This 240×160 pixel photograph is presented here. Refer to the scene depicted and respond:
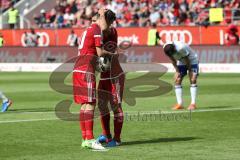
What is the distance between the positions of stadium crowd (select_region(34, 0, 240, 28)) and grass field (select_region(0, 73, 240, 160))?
18971 millimetres

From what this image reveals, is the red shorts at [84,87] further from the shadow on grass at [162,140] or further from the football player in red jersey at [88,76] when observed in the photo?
the shadow on grass at [162,140]

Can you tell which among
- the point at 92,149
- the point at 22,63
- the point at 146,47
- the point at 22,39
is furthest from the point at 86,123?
the point at 22,39

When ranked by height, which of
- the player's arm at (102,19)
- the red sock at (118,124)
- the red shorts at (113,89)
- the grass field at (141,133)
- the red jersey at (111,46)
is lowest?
the grass field at (141,133)

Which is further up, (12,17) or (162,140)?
(12,17)

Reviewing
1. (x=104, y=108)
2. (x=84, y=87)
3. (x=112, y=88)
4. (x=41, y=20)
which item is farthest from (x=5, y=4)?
(x=84, y=87)

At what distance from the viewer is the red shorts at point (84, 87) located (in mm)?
11586

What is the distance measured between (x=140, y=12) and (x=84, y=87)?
32.5 metres

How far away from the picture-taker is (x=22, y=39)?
152 feet

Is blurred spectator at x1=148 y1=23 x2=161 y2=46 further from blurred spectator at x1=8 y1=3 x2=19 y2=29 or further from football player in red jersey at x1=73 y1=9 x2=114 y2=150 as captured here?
football player in red jersey at x1=73 y1=9 x2=114 y2=150

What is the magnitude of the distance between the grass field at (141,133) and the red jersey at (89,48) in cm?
135

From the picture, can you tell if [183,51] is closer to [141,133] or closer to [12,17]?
[141,133]

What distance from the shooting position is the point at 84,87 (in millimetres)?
11602

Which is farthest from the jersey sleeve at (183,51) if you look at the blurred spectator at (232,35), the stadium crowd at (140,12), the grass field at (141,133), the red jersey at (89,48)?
the stadium crowd at (140,12)

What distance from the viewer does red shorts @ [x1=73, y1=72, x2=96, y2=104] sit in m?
11.6
